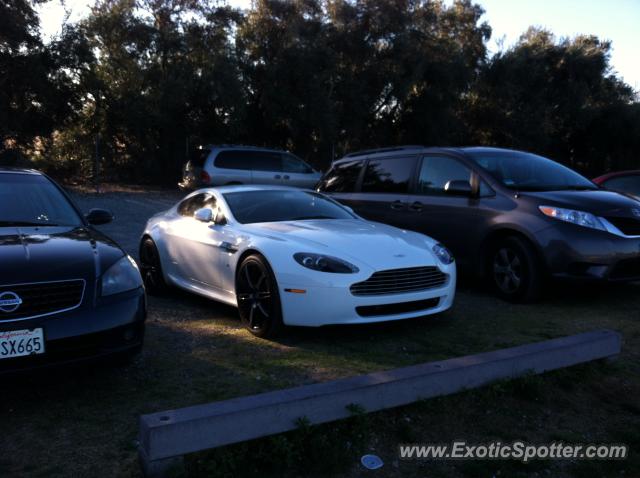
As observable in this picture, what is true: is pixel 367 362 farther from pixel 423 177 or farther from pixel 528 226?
pixel 423 177

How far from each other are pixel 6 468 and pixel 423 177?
5.71 m

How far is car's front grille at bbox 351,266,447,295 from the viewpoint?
16.1ft

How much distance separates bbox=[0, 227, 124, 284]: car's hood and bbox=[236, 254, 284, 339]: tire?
1190mm

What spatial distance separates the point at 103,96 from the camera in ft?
67.6

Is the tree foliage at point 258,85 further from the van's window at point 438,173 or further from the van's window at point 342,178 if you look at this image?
the van's window at point 438,173

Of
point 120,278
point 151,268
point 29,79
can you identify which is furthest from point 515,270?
point 29,79

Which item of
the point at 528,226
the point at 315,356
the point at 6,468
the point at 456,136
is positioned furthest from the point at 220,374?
the point at 456,136

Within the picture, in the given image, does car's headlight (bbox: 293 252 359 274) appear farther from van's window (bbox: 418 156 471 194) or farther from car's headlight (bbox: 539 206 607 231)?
van's window (bbox: 418 156 471 194)

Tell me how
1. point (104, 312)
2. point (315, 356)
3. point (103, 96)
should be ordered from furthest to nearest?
point (103, 96), point (315, 356), point (104, 312)

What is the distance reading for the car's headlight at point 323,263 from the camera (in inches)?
193

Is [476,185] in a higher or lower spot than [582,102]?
lower

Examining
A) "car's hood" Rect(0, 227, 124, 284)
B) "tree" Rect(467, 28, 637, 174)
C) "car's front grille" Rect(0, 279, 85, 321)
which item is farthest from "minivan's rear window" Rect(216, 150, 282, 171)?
"tree" Rect(467, 28, 637, 174)

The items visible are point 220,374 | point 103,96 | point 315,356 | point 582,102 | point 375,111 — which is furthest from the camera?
point 582,102

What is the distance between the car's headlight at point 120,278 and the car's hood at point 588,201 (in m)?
4.17
